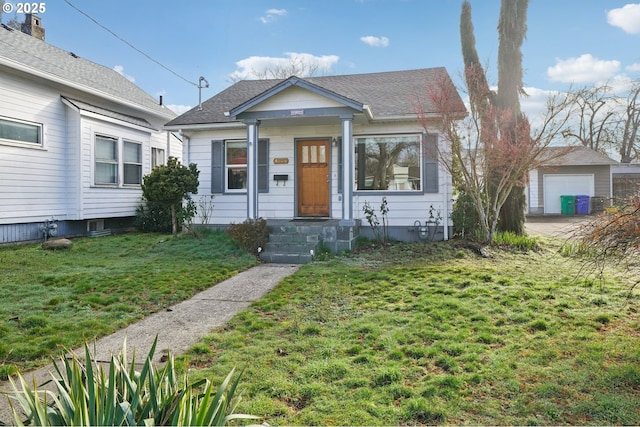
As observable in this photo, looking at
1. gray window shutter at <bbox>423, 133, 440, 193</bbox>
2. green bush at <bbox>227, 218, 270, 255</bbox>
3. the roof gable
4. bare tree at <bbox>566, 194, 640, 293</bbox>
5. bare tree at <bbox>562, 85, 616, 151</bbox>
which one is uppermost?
bare tree at <bbox>562, 85, 616, 151</bbox>

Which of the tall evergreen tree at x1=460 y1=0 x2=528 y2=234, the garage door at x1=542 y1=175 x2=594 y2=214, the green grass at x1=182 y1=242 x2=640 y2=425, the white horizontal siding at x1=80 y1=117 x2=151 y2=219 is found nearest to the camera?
the green grass at x1=182 y1=242 x2=640 y2=425

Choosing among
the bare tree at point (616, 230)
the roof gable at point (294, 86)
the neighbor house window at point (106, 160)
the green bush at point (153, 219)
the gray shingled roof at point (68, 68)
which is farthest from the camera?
the green bush at point (153, 219)

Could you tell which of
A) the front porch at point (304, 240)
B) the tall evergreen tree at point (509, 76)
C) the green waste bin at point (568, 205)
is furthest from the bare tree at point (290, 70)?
the front porch at point (304, 240)

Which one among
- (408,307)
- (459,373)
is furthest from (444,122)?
(459,373)

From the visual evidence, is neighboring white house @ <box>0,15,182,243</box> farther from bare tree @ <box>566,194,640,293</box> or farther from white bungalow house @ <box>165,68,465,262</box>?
bare tree @ <box>566,194,640,293</box>

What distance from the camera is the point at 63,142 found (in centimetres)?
1173

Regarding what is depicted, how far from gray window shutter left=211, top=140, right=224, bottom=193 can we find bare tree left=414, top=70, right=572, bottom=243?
5.55 metres

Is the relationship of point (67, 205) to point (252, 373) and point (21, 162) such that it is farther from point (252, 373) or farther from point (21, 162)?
point (252, 373)

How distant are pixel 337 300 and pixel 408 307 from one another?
950 mm

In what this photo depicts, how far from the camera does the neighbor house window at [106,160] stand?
1252 cm

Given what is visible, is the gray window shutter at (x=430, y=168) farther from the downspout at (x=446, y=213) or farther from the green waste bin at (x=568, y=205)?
the green waste bin at (x=568, y=205)

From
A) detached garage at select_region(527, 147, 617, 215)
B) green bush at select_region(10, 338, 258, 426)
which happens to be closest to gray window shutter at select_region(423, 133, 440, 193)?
green bush at select_region(10, 338, 258, 426)

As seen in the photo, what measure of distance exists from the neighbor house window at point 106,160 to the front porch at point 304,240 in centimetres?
630

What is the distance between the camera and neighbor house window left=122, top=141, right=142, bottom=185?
13.7 metres
